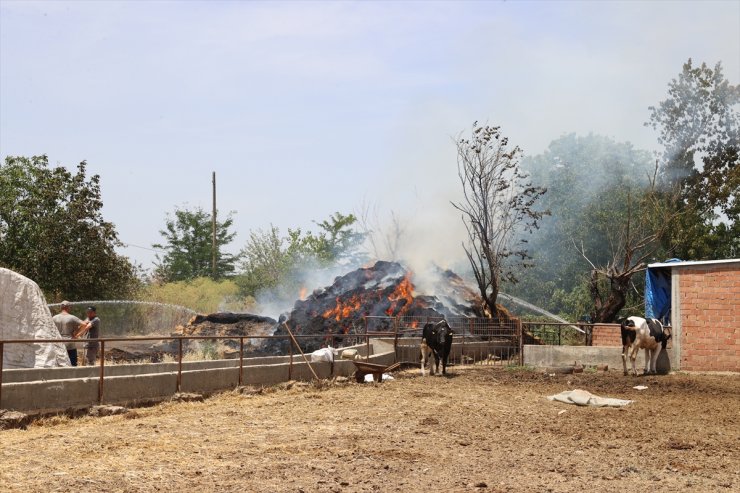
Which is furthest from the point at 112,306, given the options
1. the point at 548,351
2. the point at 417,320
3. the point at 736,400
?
the point at 736,400

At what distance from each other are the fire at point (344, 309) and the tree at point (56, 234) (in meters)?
8.48

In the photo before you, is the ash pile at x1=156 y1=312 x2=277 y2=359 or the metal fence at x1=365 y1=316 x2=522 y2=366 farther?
the ash pile at x1=156 y1=312 x2=277 y2=359

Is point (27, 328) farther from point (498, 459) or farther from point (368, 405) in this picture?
point (498, 459)

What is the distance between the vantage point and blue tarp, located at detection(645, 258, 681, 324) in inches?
1173

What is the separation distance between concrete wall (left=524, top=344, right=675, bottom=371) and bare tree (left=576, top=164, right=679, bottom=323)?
919 cm

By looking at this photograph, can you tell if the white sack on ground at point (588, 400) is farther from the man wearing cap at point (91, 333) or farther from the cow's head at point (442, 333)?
the man wearing cap at point (91, 333)

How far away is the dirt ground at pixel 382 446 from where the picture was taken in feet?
30.4

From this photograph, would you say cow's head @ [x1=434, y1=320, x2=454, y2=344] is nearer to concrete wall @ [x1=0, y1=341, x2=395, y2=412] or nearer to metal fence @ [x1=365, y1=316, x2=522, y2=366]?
metal fence @ [x1=365, y1=316, x2=522, y2=366]

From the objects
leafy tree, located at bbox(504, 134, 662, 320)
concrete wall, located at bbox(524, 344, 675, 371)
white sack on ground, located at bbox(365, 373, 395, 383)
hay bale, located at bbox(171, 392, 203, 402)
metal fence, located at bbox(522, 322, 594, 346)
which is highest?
leafy tree, located at bbox(504, 134, 662, 320)

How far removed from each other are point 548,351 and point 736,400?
29.1 feet

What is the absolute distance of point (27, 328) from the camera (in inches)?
704

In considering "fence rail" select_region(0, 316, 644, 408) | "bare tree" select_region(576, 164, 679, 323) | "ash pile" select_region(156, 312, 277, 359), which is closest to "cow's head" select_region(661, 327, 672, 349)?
"fence rail" select_region(0, 316, 644, 408)

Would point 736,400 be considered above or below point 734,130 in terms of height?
below

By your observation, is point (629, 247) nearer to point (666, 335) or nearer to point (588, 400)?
point (666, 335)
